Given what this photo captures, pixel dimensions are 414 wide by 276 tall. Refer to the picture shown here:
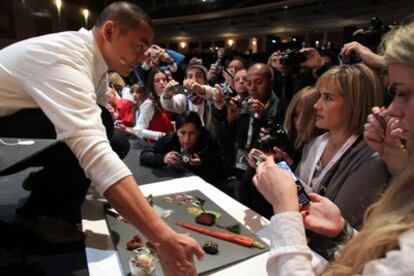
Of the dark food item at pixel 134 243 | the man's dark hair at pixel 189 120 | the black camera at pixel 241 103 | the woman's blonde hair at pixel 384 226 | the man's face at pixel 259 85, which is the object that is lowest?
the man's dark hair at pixel 189 120

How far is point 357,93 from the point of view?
134 centimetres

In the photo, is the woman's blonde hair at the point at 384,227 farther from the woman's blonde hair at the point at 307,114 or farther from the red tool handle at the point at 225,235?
the woman's blonde hair at the point at 307,114

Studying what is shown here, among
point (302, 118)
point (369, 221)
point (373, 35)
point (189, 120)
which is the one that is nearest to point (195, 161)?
point (189, 120)

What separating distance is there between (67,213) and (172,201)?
0.52 metres

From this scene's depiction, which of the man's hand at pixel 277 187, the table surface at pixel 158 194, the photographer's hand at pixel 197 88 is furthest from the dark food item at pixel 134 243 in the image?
the photographer's hand at pixel 197 88

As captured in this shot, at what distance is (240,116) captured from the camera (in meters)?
2.23

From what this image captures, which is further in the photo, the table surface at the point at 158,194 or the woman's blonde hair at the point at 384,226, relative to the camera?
the table surface at the point at 158,194

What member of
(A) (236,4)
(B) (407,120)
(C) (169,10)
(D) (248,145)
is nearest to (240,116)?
(D) (248,145)

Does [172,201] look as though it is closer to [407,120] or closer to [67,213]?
[67,213]

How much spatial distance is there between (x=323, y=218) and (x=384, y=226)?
13.6 inches

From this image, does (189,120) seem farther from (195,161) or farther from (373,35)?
(373,35)

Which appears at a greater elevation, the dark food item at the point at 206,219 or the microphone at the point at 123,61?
the microphone at the point at 123,61

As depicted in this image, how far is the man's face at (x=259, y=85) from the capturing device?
7.17 ft

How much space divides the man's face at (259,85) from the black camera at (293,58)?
16 centimetres
